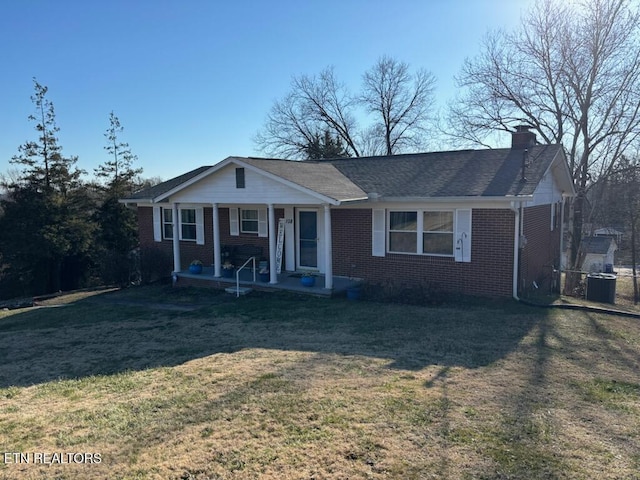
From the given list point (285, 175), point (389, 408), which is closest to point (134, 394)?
point (389, 408)

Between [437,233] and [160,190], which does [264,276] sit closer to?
[437,233]

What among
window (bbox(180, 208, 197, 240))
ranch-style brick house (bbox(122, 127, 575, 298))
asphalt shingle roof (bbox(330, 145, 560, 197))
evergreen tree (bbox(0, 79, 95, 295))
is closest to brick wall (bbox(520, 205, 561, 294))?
ranch-style brick house (bbox(122, 127, 575, 298))

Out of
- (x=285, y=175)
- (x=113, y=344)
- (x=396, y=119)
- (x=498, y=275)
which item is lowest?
(x=113, y=344)

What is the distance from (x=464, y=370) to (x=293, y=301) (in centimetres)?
614

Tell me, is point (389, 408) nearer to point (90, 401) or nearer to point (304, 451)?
point (304, 451)

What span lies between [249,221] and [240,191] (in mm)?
2428

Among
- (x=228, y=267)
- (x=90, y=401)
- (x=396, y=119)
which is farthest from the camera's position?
(x=396, y=119)

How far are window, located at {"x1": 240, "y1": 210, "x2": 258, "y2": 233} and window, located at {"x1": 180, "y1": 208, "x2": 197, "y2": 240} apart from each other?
2.07 m

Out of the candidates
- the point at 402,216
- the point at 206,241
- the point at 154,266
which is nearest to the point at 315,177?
the point at 402,216

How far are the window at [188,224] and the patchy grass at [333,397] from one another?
282 inches

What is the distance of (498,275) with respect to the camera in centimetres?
1128

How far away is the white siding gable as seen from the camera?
12492 mm

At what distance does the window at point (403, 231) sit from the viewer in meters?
12.4

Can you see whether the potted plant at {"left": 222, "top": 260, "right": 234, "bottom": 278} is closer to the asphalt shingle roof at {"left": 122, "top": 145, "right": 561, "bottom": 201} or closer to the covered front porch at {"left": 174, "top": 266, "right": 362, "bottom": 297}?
the covered front porch at {"left": 174, "top": 266, "right": 362, "bottom": 297}
